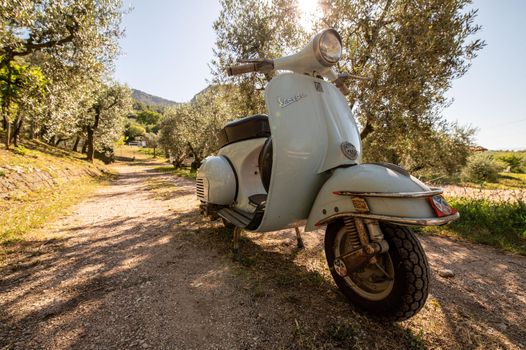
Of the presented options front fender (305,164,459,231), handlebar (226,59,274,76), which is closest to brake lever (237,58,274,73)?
handlebar (226,59,274,76)

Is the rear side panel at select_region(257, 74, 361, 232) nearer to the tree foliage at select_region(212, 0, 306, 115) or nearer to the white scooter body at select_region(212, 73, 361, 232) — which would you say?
the white scooter body at select_region(212, 73, 361, 232)

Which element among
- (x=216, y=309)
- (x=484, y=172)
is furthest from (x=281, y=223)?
(x=484, y=172)

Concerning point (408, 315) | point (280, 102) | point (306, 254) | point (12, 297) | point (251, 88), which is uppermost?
point (251, 88)

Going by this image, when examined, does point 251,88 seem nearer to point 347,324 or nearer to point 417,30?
point 417,30

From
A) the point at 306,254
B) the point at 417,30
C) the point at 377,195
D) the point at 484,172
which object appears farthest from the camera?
the point at 484,172

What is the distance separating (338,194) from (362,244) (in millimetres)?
431

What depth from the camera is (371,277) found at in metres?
2.16

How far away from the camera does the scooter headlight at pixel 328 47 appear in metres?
2.41

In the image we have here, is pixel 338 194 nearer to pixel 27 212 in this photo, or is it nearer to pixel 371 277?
pixel 371 277

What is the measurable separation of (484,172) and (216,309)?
37590 mm

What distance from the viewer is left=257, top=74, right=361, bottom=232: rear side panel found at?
2.43 metres

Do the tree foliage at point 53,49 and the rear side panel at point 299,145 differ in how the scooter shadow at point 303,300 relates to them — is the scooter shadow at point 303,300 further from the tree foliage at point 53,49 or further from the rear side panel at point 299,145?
the tree foliage at point 53,49

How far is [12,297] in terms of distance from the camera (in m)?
2.46

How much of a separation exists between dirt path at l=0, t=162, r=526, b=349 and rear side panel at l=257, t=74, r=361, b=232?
2.58 ft
